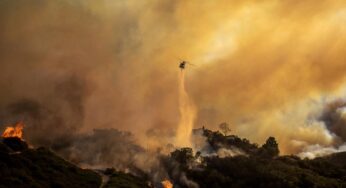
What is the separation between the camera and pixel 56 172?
656 ft

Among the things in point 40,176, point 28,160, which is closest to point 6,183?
point 40,176

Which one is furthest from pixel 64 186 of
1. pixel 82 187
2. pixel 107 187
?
pixel 107 187

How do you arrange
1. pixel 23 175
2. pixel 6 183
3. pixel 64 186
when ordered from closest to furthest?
pixel 6 183 < pixel 23 175 < pixel 64 186

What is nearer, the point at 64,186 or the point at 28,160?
the point at 64,186

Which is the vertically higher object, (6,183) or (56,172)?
(56,172)

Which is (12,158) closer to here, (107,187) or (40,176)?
(40,176)

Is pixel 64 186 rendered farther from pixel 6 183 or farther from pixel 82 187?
pixel 6 183

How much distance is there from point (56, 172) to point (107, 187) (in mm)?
24935

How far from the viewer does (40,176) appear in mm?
185750

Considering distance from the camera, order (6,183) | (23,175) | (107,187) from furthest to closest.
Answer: (107,187) < (23,175) < (6,183)

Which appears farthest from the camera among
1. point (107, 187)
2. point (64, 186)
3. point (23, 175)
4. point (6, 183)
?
point (107, 187)

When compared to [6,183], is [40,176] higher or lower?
higher

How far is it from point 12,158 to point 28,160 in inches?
557

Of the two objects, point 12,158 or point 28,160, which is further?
point 28,160
